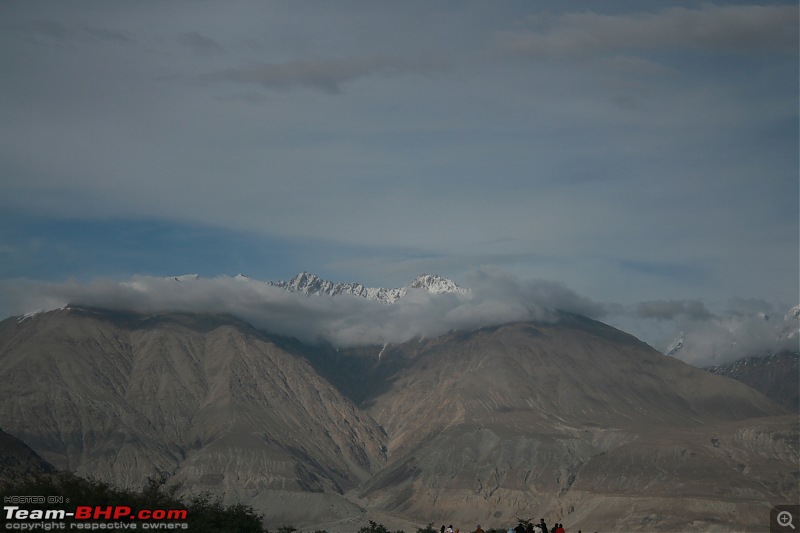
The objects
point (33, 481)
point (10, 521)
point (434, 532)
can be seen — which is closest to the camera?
point (10, 521)

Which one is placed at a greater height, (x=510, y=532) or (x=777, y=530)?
(x=510, y=532)

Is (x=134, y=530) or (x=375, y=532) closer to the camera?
(x=134, y=530)

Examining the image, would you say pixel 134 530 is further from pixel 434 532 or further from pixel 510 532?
pixel 434 532

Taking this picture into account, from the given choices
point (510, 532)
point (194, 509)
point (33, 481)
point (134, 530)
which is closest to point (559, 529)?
point (510, 532)

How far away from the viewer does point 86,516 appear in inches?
3044

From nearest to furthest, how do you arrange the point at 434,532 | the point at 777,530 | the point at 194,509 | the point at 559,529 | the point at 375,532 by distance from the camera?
the point at 559,529
the point at 194,509
the point at 375,532
the point at 434,532
the point at 777,530

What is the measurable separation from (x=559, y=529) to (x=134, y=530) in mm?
33683

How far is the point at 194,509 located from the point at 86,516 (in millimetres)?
15619

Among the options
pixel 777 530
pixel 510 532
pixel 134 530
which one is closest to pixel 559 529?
pixel 510 532

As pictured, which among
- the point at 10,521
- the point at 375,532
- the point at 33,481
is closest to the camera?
the point at 10,521

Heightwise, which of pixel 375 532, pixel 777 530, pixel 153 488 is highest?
pixel 153 488

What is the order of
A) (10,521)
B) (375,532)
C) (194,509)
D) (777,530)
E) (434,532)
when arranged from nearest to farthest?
Result: (10,521), (194,509), (375,532), (434,532), (777,530)

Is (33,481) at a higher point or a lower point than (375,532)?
higher

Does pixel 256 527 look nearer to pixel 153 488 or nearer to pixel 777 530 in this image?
pixel 153 488
